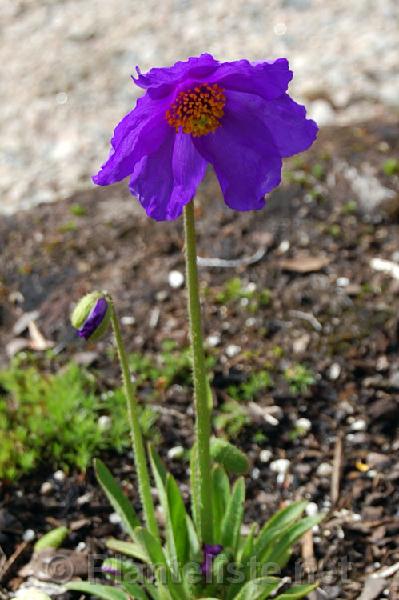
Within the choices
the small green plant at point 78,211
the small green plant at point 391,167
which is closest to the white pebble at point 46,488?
the small green plant at point 78,211

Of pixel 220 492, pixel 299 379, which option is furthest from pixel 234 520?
pixel 299 379

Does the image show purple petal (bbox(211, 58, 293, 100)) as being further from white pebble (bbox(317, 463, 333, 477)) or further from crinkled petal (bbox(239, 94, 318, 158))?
white pebble (bbox(317, 463, 333, 477))

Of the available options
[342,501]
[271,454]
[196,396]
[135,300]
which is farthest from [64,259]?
[196,396]

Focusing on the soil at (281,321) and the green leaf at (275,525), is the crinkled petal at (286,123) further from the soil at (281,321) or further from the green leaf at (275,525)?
the soil at (281,321)

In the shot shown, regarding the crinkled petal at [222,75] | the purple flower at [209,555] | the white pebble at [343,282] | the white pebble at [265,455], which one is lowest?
the white pebble at [343,282]

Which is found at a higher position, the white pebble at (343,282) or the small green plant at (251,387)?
the small green plant at (251,387)

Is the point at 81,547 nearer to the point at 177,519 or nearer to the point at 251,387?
the point at 177,519
